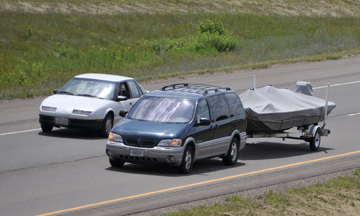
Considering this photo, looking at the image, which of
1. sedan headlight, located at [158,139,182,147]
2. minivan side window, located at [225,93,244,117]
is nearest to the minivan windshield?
sedan headlight, located at [158,139,182,147]

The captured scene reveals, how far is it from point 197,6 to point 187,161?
4419cm

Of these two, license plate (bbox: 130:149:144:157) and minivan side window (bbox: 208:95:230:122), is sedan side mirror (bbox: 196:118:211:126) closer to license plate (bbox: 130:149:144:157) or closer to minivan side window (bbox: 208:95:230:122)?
minivan side window (bbox: 208:95:230:122)

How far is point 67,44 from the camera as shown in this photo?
124 ft

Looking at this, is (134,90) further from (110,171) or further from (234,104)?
(110,171)

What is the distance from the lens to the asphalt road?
10.1m

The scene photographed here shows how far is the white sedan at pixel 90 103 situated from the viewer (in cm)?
1608

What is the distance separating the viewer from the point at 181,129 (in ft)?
40.4

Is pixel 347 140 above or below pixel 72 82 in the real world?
below

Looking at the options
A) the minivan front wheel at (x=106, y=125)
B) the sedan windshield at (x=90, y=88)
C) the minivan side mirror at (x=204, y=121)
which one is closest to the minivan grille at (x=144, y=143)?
the minivan side mirror at (x=204, y=121)

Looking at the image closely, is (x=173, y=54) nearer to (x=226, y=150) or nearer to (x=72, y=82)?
(x=72, y=82)

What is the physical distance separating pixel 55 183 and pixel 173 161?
230cm

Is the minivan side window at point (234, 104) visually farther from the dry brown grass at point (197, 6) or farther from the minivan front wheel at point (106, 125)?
the dry brown grass at point (197, 6)

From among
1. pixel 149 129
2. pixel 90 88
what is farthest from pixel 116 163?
pixel 90 88

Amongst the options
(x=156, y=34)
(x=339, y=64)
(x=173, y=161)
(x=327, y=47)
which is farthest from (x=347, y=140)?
(x=156, y=34)
